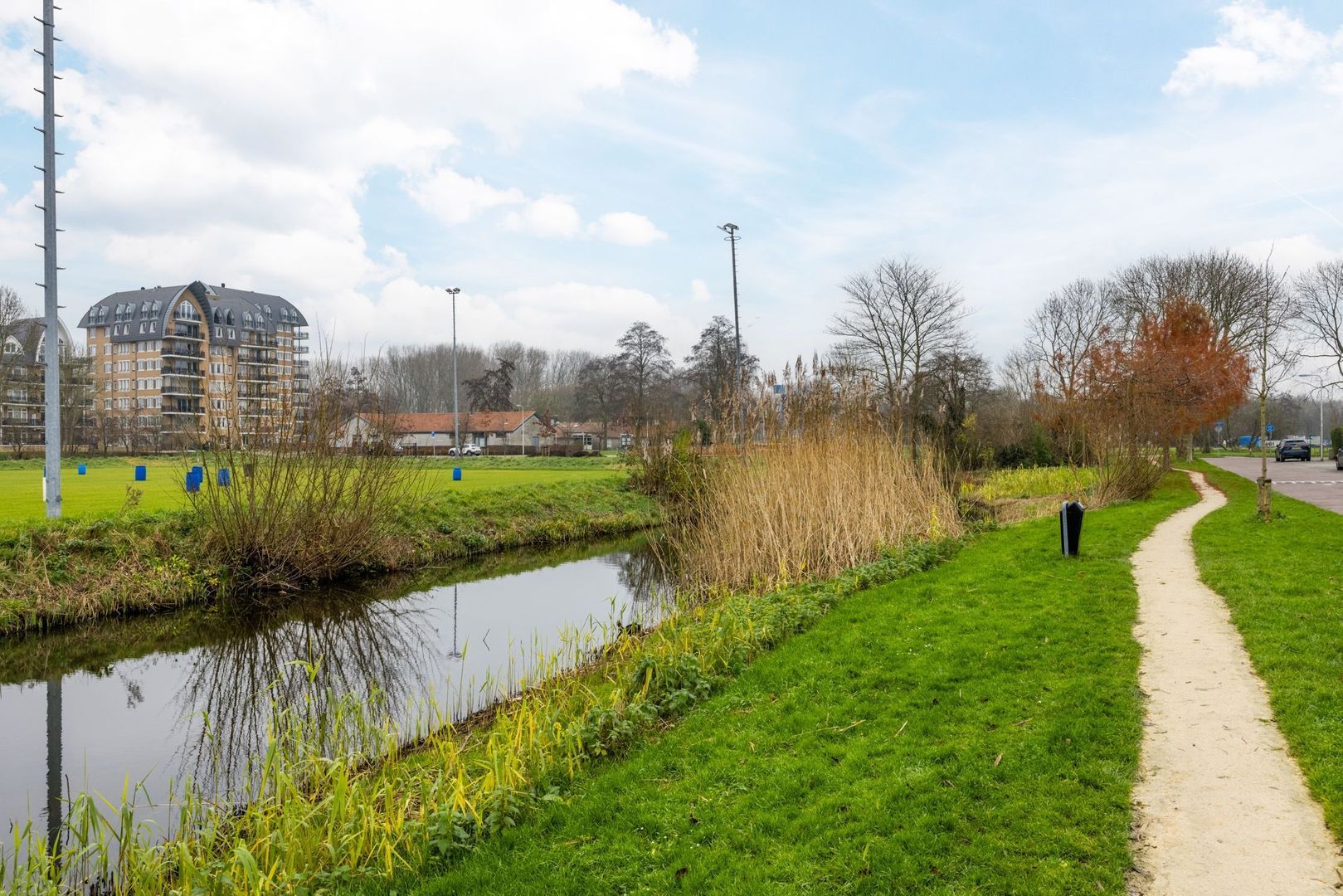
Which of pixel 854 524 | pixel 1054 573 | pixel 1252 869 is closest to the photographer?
pixel 1252 869

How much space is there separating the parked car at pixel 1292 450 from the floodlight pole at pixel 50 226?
48970 millimetres

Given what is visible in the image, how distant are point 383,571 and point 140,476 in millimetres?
10624

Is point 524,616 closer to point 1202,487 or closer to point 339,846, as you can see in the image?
point 339,846

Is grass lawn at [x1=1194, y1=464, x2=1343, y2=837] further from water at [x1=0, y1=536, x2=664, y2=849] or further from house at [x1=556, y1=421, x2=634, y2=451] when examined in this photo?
house at [x1=556, y1=421, x2=634, y2=451]

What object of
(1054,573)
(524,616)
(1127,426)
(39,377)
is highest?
(39,377)

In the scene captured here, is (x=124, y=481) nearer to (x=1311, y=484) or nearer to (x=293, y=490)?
(x=293, y=490)

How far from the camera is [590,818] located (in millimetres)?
4137

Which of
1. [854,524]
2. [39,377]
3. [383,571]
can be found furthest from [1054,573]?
[39,377]

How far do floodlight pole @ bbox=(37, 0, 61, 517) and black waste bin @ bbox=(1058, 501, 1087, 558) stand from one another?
13324 mm

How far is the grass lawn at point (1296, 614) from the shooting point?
4.20 m

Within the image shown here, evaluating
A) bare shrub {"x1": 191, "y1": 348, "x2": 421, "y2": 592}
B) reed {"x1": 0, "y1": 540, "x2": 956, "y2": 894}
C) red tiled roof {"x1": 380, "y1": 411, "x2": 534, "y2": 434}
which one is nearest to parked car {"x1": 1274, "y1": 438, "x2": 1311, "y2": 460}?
reed {"x1": 0, "y1": 540, "x2": 956, "y2": 894}

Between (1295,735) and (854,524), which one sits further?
(854,524)

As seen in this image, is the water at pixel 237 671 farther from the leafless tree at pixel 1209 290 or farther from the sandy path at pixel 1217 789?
the leafless tree at pixel 1209 290

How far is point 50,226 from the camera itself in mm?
11367
